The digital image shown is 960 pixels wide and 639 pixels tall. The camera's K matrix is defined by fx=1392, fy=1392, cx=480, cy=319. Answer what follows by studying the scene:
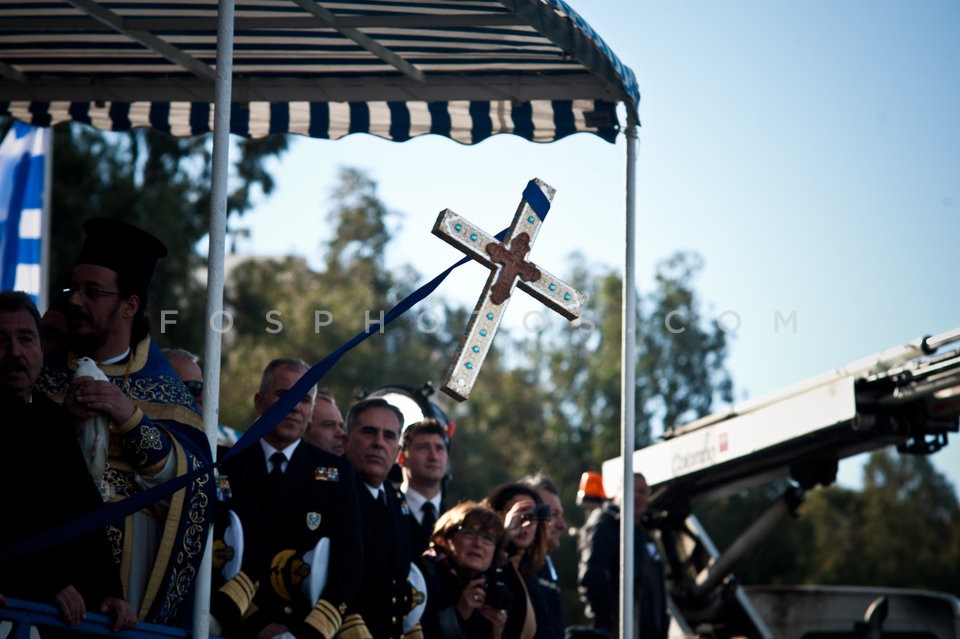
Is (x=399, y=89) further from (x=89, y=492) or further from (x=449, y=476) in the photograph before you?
(x=89, y=492)

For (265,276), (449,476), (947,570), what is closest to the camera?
(449,476)

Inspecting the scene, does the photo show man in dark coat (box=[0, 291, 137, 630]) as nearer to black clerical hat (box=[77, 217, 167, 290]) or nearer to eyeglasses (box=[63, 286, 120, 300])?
eyeglasses (box=[63, 286, 120, 300])

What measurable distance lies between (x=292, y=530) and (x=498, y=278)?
1421 mm

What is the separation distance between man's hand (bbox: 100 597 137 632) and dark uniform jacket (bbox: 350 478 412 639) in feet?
5.27

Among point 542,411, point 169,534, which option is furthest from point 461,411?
point 169,534

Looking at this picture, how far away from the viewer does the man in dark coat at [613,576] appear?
882 centimetres

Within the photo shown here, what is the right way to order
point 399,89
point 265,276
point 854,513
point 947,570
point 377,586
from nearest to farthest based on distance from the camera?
point 377,586 → point 399,89 → point 265,276 → point 947,570 → point 854,513

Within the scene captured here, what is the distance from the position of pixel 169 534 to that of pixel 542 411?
41.1m

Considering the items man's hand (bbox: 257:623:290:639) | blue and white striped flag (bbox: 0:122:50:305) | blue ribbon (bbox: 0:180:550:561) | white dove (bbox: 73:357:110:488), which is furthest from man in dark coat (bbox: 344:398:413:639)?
blue and white striped flag (bbox: 0:122:50:305)

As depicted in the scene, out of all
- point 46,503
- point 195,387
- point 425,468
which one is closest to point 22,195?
point 195,387

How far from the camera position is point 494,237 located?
6223 millimetres

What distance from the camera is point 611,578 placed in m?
8.89

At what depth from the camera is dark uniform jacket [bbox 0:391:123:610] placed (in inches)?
171

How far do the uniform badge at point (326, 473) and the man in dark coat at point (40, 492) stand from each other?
136cm
